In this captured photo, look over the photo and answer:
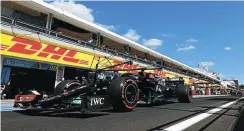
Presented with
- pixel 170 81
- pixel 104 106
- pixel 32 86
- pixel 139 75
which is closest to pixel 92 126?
pixel 104 106

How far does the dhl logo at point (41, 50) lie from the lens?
1502 centimetres

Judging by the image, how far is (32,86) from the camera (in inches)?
697

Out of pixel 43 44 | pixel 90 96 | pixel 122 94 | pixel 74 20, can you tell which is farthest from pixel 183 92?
pixel 74 20

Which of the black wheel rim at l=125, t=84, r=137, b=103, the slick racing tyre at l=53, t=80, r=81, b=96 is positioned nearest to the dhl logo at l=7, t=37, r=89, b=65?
the slick racing tyre at l=53, t=80, r=81, b=96

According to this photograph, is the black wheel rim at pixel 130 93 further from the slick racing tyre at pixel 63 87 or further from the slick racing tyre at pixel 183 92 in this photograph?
the slick racing tyre at pixel 183 92

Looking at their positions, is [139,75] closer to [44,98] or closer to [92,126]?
[44,98]

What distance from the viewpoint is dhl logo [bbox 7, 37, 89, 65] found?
15024 mm

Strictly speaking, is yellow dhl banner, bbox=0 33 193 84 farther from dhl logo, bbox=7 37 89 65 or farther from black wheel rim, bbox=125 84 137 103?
black wheel rim, bbox=125 84 137 103

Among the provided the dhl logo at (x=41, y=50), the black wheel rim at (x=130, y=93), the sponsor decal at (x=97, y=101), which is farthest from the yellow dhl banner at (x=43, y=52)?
the sponsor decal at (x=97, y=101)

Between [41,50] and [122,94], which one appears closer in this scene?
[122,94]

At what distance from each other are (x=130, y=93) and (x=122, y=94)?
0.63 metres

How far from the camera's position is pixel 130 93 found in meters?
8.12

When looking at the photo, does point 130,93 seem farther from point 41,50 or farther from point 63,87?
point 41,50

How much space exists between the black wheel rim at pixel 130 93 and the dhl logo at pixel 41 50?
9108 millimetres
